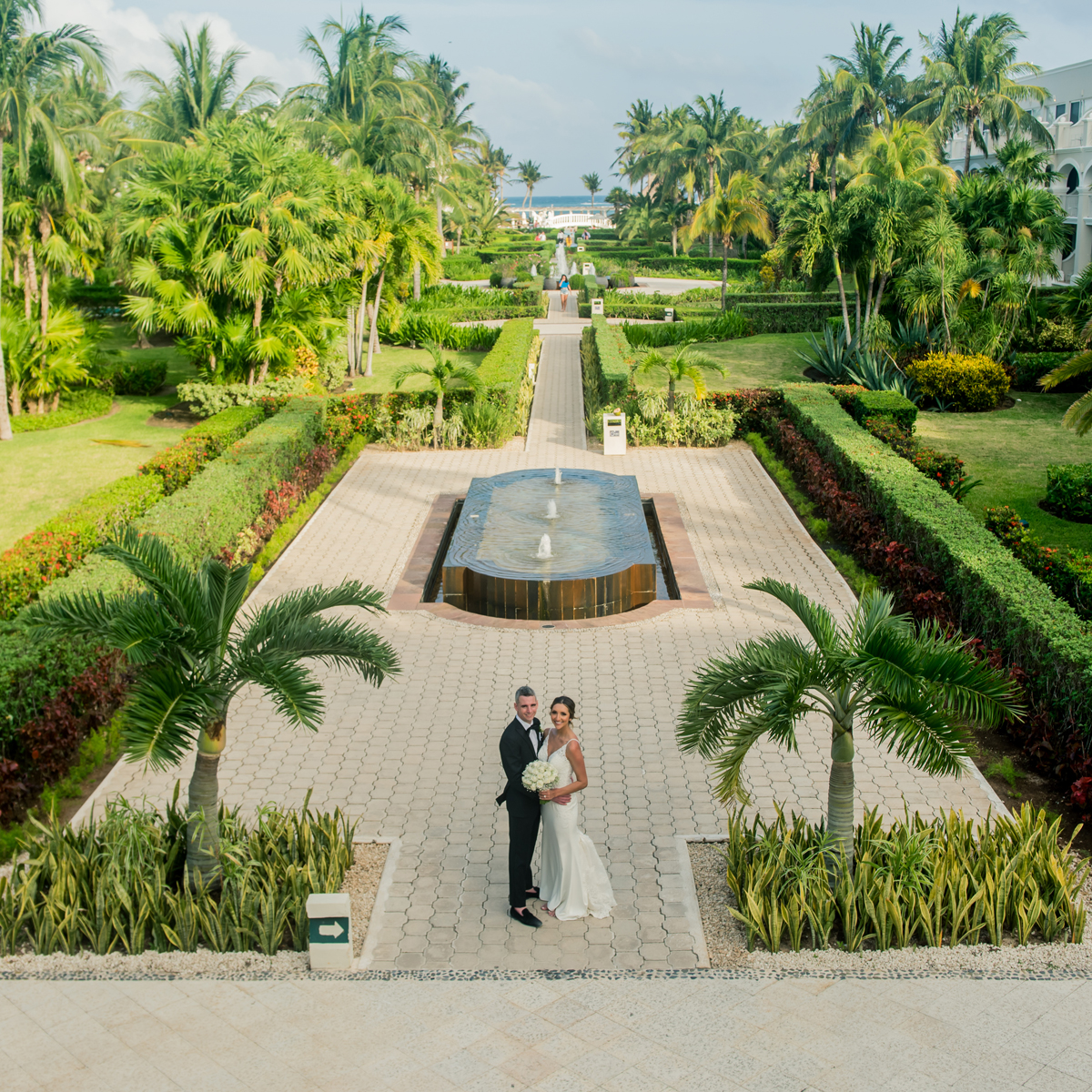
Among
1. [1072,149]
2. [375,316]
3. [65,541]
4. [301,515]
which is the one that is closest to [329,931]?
[65,541]

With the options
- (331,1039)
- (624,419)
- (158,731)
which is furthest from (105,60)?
(331,1039)

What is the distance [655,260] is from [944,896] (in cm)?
5636

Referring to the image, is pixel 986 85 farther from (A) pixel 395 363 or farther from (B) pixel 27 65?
(B) pixel 27 65

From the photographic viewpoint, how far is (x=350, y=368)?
25734 millimetres

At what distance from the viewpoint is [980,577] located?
946cm

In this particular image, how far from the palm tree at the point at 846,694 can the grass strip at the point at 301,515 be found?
5668mm

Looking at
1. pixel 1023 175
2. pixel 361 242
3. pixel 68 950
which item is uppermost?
pixel 1023 175

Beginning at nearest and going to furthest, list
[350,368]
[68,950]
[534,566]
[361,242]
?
[68,950] < [534,566] < [361,242] < [350,368]

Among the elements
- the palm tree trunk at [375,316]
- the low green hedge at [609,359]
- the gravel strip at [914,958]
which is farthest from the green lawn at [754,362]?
the gravel strip at [914,958]

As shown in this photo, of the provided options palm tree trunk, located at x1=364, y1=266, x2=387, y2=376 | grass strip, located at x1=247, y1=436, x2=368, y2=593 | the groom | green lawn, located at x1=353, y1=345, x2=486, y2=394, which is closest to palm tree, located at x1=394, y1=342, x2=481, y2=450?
grass strip, located at x1=247, y1=436, x2=368, y2=593

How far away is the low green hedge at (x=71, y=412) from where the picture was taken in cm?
2034

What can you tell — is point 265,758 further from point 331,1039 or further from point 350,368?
point 350,368

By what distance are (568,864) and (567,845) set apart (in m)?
0.12

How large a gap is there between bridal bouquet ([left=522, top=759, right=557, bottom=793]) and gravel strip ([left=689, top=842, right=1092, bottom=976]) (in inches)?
50.3
